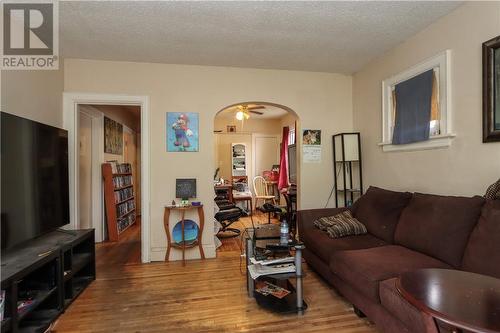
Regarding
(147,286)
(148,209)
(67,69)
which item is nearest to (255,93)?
(148,209)

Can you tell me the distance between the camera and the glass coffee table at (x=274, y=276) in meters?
2.16

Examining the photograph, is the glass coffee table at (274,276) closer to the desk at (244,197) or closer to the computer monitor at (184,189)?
the computer monitor at (184,189)

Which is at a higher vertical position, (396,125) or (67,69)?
(67,69)

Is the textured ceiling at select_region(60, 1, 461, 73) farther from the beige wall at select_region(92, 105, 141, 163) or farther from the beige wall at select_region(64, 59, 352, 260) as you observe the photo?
the beige wall at select_region(92, 105, 141, 163)

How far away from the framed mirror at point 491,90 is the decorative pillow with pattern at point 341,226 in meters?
1.27

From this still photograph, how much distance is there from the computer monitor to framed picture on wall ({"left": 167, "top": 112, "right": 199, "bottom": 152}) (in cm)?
40

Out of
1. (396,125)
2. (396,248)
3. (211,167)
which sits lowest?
(396,248)

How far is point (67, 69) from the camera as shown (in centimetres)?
321

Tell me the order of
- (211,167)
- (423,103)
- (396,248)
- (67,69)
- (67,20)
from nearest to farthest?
(396,248) < (67,20) < (423,103) < (67,69) < (211,167)

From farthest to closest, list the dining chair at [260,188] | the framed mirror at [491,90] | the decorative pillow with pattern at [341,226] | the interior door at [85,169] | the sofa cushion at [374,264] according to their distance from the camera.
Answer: the dining chair at [260,188] → the interior door at [85,169] → the decorative pillow with pattern at [341,226] → the framed mirror at [491,90] → the sofa cushion at [374,264]

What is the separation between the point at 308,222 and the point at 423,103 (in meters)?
1.67

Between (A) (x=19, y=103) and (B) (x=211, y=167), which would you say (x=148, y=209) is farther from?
(A) (x=19, y=103)

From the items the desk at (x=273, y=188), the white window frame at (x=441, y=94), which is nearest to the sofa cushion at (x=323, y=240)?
the white window frame at (x=441, y=94)


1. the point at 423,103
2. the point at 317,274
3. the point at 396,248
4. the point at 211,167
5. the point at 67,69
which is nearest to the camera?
the point at 396,248
